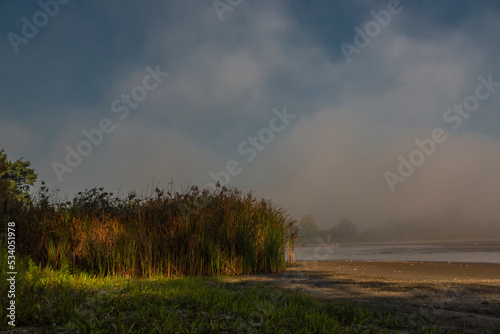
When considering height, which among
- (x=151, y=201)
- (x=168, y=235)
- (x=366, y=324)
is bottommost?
(x=366, y=324)

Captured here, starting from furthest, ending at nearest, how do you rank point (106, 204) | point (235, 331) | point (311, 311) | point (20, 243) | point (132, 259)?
point (106, 204) < point (20, 243) < point (132, 259) < point (311, 311) < point (235, 331)

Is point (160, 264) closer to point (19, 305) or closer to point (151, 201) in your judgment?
point (151, 201)

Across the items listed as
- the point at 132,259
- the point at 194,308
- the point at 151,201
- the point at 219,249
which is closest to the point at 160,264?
the point at 132,259

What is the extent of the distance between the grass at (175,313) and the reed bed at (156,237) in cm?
399

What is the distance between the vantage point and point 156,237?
10.6m

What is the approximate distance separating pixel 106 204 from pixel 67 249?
10.3 feet

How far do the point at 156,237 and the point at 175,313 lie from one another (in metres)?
5.89

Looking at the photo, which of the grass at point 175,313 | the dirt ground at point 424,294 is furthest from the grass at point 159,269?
the dirt ground at point 424,294

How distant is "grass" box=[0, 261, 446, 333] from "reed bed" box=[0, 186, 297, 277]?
13.1ft

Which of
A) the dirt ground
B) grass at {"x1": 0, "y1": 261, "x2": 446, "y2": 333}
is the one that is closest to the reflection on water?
the dirt ground

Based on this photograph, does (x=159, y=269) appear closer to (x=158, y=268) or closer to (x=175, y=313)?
(x=158, y=268)

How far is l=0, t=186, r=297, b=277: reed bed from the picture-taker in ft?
33.8

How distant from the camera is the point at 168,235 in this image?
10648 millimetres

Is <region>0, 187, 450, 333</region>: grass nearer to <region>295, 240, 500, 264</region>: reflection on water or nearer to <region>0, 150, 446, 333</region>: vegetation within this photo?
<region>0, 150, 446, 333</region>: vegetation
